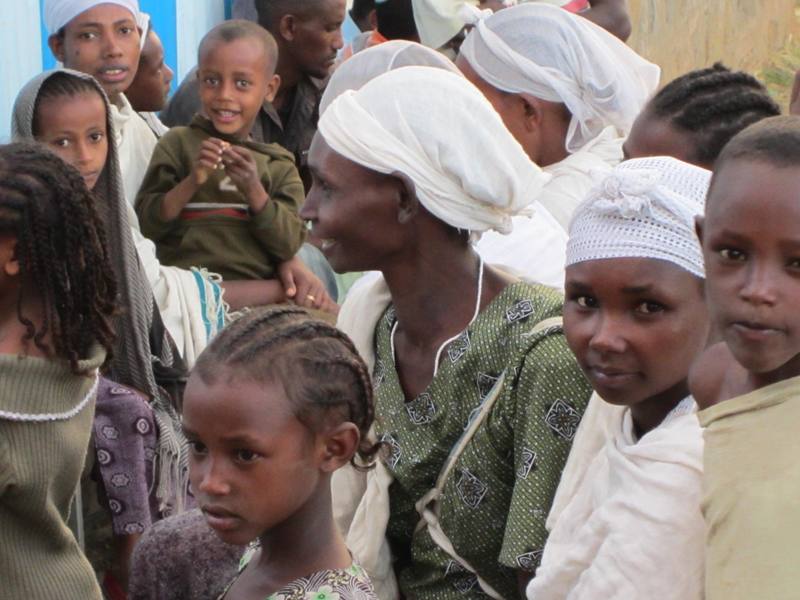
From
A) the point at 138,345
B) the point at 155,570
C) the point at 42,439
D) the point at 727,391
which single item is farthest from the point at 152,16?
the point at 727,391

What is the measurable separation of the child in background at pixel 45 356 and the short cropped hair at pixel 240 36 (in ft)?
7.48

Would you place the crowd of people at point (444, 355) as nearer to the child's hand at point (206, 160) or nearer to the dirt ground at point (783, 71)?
the child's hand at point (206, 160)

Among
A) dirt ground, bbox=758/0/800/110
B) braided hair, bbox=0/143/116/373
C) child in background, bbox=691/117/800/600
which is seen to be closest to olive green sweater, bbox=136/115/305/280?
braided hair, bbox=0/143/116/373

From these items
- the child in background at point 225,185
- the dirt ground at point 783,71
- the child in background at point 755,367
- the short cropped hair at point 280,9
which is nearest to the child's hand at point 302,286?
the child in background at point 225,185

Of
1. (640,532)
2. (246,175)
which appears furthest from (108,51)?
(640,532)

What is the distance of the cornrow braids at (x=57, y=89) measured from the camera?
15.4 feet

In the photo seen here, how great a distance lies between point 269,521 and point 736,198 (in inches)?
38.2

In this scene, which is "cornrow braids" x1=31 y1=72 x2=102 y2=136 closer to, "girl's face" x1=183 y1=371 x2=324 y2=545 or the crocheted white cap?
"girl's face" x1=183 y1=371 x2=324 y2=545

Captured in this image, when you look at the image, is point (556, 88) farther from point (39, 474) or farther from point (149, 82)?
point (39, 474)

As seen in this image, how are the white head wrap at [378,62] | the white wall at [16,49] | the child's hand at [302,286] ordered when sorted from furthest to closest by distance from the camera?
the white wall at [16,49], the child's hand at [302,286], the white head wrap at [378,62]

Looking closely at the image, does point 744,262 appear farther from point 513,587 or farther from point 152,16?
point 152,16

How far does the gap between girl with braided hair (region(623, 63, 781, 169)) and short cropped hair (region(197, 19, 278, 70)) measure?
2508mm

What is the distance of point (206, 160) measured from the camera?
5266 millimetres

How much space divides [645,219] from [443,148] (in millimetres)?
765
